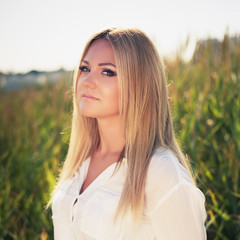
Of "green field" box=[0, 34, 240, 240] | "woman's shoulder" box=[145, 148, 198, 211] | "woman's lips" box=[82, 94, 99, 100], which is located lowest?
"green field" box=[0, 34, 240, 240]

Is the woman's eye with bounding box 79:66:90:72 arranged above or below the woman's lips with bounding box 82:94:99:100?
above

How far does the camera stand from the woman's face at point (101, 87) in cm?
160

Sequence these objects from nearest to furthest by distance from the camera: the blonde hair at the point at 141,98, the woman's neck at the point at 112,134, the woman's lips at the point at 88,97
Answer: the blonde hair at the point at 141,98 < the woman's lips at the point at 88,97 < the woman's neck at the point at 112,134

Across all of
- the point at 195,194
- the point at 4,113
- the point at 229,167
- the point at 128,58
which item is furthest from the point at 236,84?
the point at 4,113

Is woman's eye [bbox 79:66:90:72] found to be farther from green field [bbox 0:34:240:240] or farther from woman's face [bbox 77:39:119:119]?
green field [bbox 0:34:240:240]

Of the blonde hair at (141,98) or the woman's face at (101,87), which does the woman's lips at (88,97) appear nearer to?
the woman's face at (101,87)

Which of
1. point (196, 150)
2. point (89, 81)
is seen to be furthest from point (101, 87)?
point (196, 150)

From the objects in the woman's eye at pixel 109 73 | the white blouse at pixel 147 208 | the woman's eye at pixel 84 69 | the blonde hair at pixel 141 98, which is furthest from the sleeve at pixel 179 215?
the woman's eye at pixel 84 69

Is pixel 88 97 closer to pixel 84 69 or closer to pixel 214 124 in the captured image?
pixel 84 69

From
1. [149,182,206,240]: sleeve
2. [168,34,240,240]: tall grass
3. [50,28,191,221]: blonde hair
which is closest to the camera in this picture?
[149,182,206,240]: sleeve

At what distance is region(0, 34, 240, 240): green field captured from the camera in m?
2.21

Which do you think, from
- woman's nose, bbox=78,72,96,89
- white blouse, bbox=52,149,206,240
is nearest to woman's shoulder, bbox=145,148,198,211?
white blouse, bbox=52,149,206,240

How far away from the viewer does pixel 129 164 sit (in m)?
1.49

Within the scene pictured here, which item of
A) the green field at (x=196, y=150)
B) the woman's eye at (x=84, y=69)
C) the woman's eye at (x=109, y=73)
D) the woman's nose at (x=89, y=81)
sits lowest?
the green field at (x=196, y=150)
